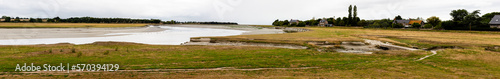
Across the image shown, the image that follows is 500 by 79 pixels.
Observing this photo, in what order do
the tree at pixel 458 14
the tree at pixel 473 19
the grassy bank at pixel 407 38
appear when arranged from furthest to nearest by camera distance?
1. the tree at pixel 458 14
2. the tree at pixel 473 19
3. the grassy bank at pixel 407 38

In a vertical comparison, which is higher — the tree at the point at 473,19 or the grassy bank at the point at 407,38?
the tree at the point at 473,19

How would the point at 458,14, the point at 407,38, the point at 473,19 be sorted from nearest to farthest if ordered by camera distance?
the point at 407,38, the point at 473,19, the point at 458,14

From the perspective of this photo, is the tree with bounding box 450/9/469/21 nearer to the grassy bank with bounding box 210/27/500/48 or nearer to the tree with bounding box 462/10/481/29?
the tree with bounding box 462/10/481/29

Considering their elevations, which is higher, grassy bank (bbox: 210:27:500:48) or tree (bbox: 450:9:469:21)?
tree (bbox: 450:9:469:21)

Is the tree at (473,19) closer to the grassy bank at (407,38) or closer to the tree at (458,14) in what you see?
the tree at (458,14)

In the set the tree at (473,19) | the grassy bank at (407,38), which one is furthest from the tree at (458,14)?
the grassy bank at (407,38)

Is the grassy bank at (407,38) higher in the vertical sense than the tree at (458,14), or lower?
lower

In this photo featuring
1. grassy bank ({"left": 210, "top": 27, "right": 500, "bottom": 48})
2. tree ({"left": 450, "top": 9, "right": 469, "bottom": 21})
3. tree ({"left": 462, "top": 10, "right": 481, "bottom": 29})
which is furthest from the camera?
tree ({"left": 450, "top": 9, "right": 469, "bottom": 21})

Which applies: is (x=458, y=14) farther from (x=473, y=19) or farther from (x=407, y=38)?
(x=407, y=38)

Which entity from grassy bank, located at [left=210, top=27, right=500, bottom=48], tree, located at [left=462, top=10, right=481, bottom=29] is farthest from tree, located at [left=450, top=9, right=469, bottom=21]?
grassy bank, located at [left=210, top=27, right=500, bottom=48]

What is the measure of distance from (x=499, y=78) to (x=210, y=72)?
59.9 ft

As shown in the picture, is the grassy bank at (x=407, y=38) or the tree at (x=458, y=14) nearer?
the grassy bank at (x=407, y=38)

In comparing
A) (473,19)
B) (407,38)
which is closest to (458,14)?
(473,19)

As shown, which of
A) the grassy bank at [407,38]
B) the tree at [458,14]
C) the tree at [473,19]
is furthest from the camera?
the tree at [458,14]
